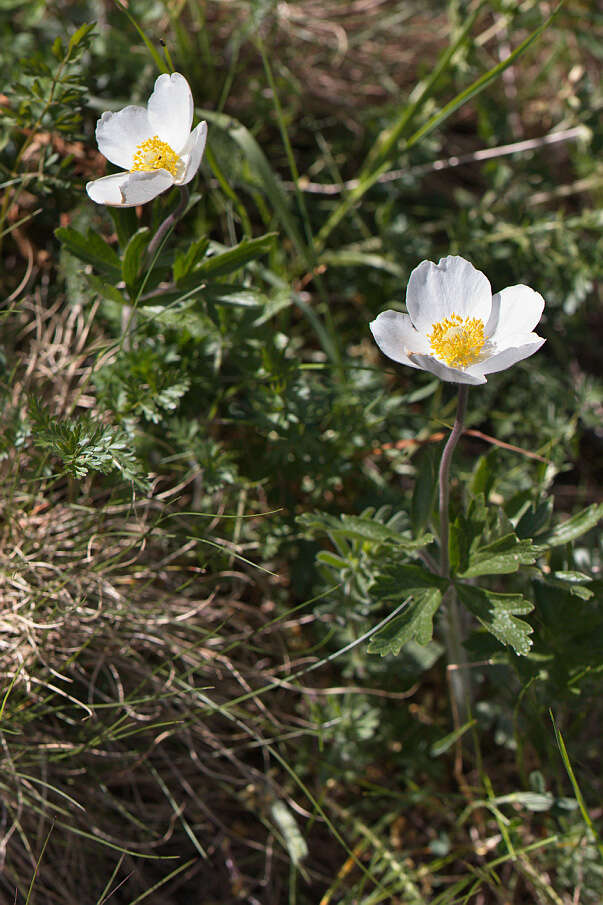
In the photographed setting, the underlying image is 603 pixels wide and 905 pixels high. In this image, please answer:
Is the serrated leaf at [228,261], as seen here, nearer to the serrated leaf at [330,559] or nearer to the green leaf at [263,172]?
the green leaf at [263,172]

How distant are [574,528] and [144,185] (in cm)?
121

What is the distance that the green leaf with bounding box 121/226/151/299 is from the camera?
1823mm

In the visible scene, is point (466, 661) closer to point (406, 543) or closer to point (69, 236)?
point (406, 543)

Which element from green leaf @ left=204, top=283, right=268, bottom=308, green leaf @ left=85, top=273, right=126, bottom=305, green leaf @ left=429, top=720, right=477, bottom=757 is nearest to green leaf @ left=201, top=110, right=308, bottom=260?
green leaf @ left=204, top=283, right=268, bottom=308

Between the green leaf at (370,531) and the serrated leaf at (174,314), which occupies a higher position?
the serrated leaf at (174,314)

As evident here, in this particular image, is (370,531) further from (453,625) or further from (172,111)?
(172,111)

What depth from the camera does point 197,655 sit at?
223 centimetres

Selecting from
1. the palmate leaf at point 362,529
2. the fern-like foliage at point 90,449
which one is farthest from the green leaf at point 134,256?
the palmate leaf at point 362,529

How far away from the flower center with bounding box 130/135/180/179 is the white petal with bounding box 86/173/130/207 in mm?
50

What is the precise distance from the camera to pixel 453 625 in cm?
206

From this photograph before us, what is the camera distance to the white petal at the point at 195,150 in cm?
165

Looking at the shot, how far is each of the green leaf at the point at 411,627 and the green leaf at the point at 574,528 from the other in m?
0.30

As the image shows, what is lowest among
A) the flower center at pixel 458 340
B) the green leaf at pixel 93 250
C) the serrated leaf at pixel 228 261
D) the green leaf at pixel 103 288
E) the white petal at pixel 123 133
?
the flower center at pixel 458 340

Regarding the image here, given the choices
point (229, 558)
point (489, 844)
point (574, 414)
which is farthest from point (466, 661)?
point (574, 414)
